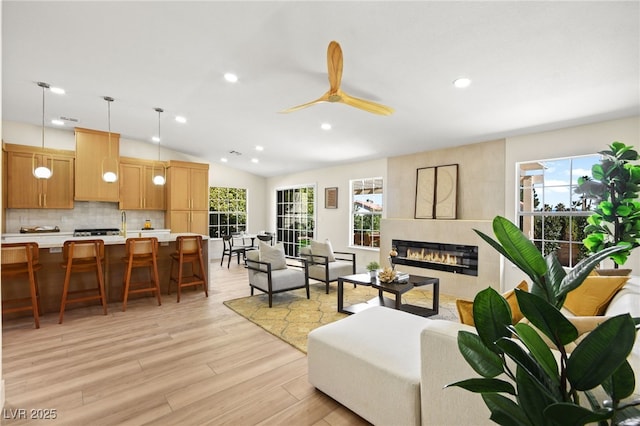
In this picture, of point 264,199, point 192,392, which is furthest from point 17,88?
point 264,199

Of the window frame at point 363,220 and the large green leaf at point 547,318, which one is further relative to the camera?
the window frame at point 363,220

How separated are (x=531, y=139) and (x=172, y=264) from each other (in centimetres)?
593

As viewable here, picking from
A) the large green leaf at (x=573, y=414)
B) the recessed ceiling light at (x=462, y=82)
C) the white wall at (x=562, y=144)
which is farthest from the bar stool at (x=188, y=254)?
the white wall at (x=562, y=144)

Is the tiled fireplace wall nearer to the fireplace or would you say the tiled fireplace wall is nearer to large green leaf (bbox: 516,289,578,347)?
the fireplace

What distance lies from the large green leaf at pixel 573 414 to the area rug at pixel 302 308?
7.93 ft

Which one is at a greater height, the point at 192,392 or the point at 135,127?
the point at 135,127

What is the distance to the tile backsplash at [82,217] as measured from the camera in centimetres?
546

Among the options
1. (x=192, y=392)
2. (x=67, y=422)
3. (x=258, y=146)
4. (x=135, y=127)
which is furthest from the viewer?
(x=258, y=146)

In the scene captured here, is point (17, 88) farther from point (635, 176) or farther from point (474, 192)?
point (635, 176)

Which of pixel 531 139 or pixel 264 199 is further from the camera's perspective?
pixel 264 199

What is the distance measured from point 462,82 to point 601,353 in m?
2.99

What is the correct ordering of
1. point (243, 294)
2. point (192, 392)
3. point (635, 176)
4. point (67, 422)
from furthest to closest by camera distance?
point (243, 294), point (635, 176), point (192, 392), point (67, 422)

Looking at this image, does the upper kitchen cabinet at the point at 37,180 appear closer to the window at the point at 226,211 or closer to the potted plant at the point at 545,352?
the window at the point at 226,211

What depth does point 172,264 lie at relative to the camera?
485 cm
